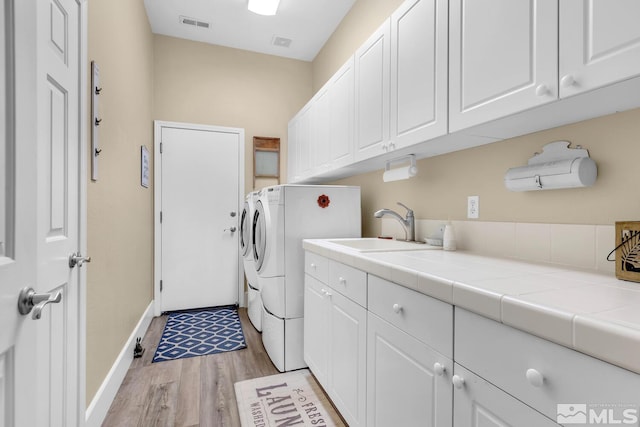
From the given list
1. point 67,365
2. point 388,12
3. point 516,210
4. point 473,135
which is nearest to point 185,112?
point 388,12

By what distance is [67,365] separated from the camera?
49.7 inches

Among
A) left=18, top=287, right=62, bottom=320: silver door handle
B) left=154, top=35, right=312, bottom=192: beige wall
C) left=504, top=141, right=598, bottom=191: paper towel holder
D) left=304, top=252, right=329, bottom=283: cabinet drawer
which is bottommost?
left=304, top=252, right=329, bottom=283: cabinet drawer

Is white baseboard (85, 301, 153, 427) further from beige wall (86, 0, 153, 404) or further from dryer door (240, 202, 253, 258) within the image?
dryer door (240, 202, 253, 258)

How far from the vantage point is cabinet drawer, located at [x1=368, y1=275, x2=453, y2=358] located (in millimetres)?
909

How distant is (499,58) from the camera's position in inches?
43.1

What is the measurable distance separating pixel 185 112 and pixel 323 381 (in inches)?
124

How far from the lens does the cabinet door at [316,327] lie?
1.81m

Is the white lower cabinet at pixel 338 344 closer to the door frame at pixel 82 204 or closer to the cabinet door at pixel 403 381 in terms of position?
the cabinet door at pixel 403 381

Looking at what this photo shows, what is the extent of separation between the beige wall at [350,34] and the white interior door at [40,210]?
77.9 inches

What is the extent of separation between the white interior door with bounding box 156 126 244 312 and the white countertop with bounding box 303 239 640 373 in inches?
108

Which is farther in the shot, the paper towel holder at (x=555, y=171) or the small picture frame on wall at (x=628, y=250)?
the paper towel holder at (x=555, y=171)

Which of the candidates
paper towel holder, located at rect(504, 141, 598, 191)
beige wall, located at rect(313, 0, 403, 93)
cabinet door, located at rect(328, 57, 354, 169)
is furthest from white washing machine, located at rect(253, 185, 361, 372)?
beige wall, located at rect(313, 0, 403, 93)

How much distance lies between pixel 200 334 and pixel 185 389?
3.02 ft

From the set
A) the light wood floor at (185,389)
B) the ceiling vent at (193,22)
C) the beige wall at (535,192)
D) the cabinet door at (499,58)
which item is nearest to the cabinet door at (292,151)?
the ceiling vent at (193,22)
